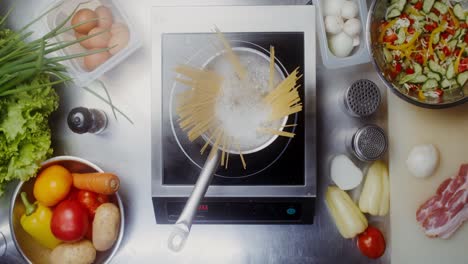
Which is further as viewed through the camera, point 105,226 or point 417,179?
point 417,179

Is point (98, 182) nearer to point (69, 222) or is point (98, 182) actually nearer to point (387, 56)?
point (69, 222)

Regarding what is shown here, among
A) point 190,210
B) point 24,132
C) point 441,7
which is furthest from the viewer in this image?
point 441,7

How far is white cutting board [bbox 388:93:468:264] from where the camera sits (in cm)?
107

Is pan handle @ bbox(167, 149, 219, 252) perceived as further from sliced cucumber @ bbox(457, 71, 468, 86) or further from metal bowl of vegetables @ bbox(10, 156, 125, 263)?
sliced cucumber @ bbox(457, 71, 468, 86)

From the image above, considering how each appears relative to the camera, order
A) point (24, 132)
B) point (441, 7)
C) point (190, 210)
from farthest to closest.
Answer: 1. point (441, 7)
2. point (24, 132)
3. point (190, 210)

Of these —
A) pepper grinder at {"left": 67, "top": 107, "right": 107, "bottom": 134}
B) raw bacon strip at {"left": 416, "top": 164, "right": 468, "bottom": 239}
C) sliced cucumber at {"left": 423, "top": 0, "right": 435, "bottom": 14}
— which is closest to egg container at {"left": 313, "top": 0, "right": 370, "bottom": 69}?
sliced cucumber at {"left": 423, "top": 0, "right": 435, "bottom": 14}

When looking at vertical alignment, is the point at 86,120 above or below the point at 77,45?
below

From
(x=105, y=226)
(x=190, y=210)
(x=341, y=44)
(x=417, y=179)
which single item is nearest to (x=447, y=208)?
(x=417, y=179)

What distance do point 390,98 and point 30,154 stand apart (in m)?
0.80

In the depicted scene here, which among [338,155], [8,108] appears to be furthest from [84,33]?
[338,155]

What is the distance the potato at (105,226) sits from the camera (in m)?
0.95

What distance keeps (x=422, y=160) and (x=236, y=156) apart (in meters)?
0.43

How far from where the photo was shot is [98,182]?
0.96m

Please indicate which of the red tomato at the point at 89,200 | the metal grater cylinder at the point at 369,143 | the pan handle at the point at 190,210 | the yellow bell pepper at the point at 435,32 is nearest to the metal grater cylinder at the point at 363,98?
the metal grater cylinder at the point at 369,143
